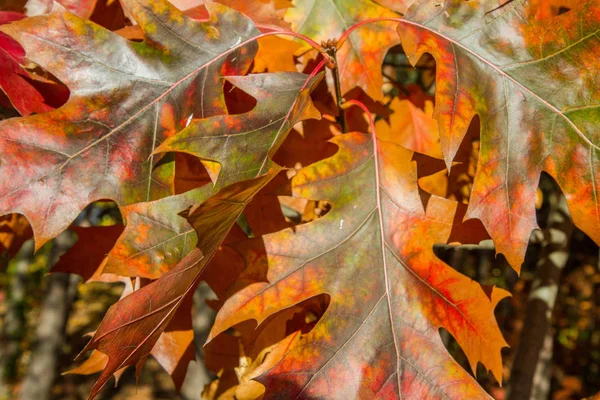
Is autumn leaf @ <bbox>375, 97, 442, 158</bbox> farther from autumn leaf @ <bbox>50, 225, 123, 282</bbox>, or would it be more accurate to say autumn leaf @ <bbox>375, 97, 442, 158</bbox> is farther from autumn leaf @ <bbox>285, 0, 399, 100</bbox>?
autumn leaf @ <bbox>50, 225, 123, 282</bbox>

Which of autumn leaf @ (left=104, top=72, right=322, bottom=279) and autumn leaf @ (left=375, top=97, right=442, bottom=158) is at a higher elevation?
autumn leaf @ (left=104, top=72, right=322, bottom=279)

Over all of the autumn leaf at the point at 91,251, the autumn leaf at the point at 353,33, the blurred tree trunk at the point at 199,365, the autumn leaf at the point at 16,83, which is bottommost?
the blurred tree trunk at the point at 199,365

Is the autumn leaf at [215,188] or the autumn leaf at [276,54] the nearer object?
the autumn leaf at [215,188]

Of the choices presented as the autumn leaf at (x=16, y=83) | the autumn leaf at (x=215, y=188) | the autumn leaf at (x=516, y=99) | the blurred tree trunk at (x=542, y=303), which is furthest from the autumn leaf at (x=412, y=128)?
→ the autumn leaf at (x=16, y=83)

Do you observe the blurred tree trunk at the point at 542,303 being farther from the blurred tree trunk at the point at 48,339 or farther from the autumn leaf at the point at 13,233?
the blurred tree trunk at the point at 48,339

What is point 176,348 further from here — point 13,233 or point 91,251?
point 13,233

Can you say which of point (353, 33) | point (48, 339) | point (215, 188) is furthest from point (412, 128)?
point (48, 339)

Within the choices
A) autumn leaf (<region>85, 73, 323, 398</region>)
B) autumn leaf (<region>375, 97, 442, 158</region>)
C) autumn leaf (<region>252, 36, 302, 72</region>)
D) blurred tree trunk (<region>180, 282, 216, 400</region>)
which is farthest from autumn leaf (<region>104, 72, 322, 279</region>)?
blurred tree trunk (<region>180, 282, 216, 400</region>)
